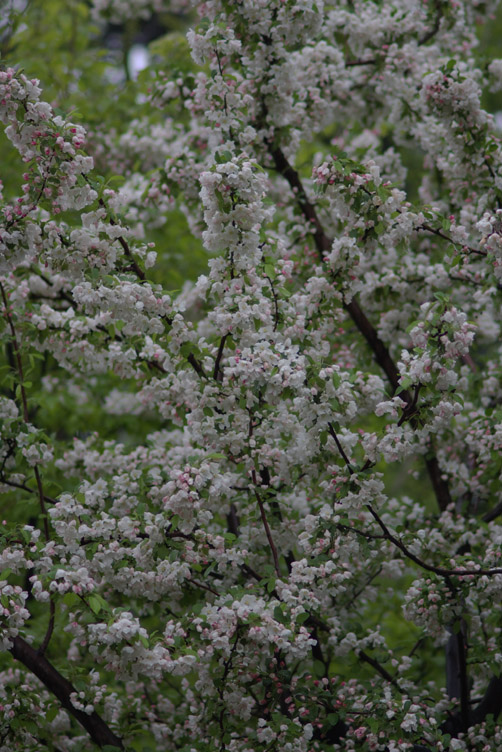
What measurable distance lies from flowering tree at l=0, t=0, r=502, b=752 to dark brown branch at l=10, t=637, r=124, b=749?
0.05 feet

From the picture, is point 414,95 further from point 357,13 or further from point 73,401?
point 73,401

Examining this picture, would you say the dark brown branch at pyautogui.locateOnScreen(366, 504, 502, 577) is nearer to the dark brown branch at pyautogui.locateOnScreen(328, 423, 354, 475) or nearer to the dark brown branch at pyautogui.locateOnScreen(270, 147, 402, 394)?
the dark brown branch at pyautogui.locateOnScreen(328, 423, 354, 475)

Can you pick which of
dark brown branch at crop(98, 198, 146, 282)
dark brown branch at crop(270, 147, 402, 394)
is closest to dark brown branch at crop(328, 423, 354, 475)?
dark brown branch at crop(98, 198, 146, 282)

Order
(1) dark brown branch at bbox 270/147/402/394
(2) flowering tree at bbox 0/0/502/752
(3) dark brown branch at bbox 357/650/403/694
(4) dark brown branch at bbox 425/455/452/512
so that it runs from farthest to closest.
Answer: (4) dark brown branch at bbox 425/455/452/512, (1) dark brown branch at bbox 270/147/402/394, (3) dark brown branch at bbox 357/650/403/694, (2) flowering tree at bbox 0/0/502/752

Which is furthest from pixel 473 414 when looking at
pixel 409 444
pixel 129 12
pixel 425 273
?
pixel 129 12

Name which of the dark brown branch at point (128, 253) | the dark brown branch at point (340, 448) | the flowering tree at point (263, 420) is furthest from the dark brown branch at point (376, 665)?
the dark brown branch at point (128, 253)

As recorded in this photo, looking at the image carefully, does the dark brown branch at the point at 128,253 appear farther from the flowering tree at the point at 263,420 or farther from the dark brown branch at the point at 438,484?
the dark brown branch at the point at 438,484

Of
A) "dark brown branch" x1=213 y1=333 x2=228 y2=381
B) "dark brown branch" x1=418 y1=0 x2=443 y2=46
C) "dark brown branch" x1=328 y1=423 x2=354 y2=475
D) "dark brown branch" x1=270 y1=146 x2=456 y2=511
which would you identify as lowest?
"dark brown branch" x1=328 y1=423 x2=354 y2=475

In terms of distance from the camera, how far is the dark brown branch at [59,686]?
4695 mm

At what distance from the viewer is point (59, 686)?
470 cm

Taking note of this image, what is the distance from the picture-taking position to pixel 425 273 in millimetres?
6121

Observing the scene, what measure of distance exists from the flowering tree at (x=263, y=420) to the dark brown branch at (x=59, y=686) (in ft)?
0.05

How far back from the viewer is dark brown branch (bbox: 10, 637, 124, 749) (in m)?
4.70

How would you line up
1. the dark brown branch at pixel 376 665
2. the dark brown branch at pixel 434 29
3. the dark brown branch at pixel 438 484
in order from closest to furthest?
1. the dark brown branch at pixel 376 665
2. the dark brown branch at pixel 438 484
3. the dark brown branch at pixel 434 29
